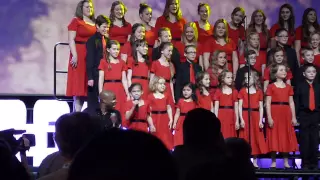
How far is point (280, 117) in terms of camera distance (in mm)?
7051

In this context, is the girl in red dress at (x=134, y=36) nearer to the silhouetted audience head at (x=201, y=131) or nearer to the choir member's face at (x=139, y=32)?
the choir member's face at (x=139, y=32)

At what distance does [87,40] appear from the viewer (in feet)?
23.7

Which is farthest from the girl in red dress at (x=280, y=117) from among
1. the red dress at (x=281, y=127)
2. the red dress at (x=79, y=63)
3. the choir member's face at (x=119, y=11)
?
the red dress at (x=79, y=63)

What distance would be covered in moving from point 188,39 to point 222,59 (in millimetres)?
474

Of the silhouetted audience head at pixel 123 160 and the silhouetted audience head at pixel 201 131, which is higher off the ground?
the silhouetted audience head at pixel 123 160

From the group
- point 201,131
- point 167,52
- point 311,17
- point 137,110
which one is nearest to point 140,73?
point 167,52

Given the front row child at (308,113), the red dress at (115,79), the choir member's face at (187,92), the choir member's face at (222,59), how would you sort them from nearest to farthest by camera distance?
the front row child at (308,113)
the red dress at (115,79)
the choir member's face at (187,92)
the choir member's face at (222,59)

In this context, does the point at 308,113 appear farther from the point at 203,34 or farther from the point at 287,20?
the point at 203,34

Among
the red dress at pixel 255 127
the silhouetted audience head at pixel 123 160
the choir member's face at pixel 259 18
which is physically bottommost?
the red dress at pixel 255 127

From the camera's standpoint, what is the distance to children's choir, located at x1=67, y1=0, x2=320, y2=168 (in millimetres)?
7062

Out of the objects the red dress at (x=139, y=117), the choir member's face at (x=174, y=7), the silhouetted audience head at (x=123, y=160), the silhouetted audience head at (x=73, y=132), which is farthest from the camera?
the choir member's face at (x=174, y=7)

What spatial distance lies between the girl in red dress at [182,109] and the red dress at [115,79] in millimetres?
621

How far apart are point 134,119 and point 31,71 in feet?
8.46

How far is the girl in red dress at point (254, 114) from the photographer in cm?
716
